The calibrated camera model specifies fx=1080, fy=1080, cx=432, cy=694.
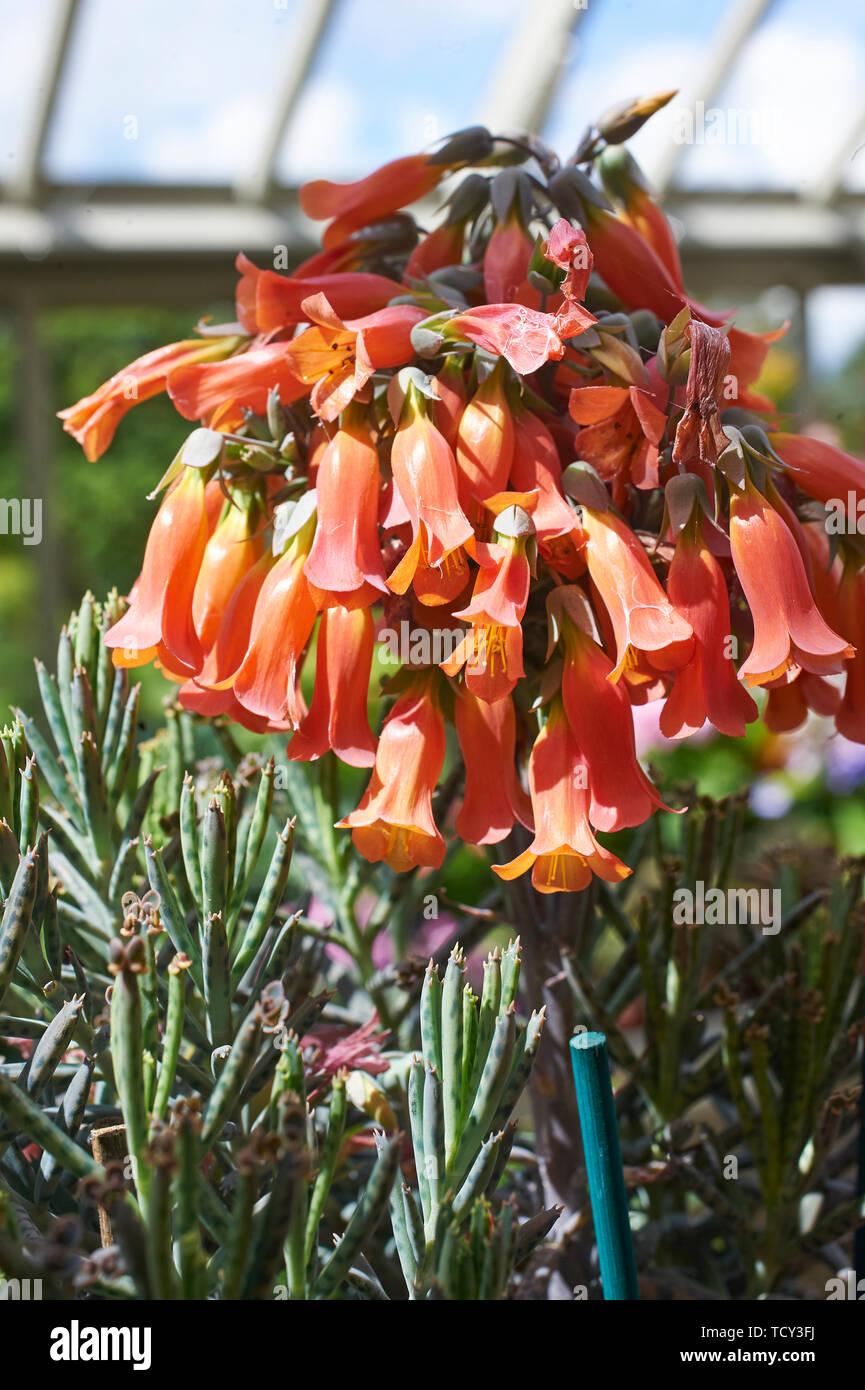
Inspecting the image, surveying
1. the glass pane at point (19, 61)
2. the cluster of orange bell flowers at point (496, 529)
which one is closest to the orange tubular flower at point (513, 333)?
the cluster of orange bell flowers at point (496, 529)

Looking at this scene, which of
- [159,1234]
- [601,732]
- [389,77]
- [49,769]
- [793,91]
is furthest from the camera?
[793,91]

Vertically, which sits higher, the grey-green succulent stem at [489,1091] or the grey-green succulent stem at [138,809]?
the grey-green succulent stem at [138,809]

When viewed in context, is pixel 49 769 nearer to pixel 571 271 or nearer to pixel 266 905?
pixel 266 905

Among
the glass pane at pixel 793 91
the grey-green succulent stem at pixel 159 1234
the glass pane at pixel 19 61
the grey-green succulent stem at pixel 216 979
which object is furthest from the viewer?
the glass pane at pixel 793 91

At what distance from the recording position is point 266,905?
0.38m

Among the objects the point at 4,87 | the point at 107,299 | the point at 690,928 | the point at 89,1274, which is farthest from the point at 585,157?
the point at 107,299

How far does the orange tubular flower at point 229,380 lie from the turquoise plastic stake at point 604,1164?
25 cm

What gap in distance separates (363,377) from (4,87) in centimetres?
259

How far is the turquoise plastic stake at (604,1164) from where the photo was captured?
0.35m

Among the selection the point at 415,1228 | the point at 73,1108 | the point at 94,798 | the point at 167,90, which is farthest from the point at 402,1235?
the point at 167,90

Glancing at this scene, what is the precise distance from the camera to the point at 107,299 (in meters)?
2.95

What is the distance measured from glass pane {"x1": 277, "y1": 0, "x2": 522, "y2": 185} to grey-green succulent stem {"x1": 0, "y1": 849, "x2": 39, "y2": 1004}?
2.12m

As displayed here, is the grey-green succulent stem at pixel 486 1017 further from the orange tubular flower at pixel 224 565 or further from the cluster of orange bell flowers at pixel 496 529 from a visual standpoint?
the orange tubular flower at pixel 224 565

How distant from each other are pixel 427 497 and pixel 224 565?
4.2 inches
